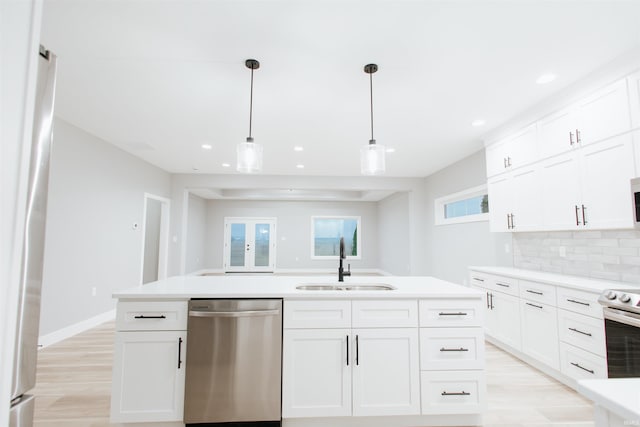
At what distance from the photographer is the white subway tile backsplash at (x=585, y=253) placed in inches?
92.5

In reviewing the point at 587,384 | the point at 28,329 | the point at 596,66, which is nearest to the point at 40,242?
the point at 28,329

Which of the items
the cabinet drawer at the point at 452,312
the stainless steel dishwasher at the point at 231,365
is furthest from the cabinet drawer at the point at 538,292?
the stainless steel dishwasher at the point at 231,365

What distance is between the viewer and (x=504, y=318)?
3.13 meters

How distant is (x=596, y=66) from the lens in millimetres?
2283

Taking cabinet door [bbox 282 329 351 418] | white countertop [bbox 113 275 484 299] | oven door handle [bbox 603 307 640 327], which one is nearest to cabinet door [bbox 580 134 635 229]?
oven door handle [bbox 603 307 640 327]

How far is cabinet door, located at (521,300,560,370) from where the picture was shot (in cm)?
251

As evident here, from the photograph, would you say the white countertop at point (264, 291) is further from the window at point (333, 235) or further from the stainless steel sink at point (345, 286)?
the window at point (333, 235)

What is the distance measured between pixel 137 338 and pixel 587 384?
214 cm

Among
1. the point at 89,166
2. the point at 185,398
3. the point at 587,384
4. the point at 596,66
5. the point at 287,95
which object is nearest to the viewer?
the point at 587,384

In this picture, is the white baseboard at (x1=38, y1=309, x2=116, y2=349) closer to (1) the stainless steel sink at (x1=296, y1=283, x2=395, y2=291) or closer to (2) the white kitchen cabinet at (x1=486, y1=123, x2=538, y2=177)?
(1) the stainless steel sink at (x1=296, y1=283, x2=395, y2=291)

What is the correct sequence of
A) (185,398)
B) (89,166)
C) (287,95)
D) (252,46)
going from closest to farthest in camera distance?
1. (185,398)
2. (252,46)
3. (287,95)
4. (89,166)

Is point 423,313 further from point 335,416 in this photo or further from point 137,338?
point 137,338

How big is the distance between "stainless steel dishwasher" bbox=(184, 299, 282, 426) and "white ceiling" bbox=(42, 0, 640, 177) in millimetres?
1801

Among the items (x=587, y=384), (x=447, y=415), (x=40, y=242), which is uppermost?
(x=40, y=242)
